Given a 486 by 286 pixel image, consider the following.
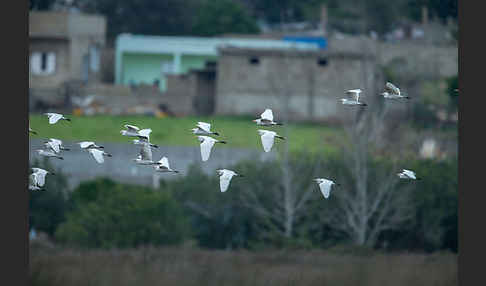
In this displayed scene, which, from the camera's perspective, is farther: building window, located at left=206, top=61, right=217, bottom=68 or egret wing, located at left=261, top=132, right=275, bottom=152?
building window, located at left=206, top=61, right=217, bottom=68

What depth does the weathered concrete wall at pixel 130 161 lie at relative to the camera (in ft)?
123

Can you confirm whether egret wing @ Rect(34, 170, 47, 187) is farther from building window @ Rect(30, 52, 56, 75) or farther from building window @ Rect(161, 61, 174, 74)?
building window @ Rect(161, 61, 174, 74)

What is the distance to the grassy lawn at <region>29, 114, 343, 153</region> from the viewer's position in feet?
129

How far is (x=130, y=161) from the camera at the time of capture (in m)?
38.2

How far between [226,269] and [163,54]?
104 ft

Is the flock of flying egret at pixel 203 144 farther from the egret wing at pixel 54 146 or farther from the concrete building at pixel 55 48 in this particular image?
the concrete building at pixel 55 48

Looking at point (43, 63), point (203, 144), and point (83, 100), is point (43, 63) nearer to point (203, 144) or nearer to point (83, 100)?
point (83, 100)

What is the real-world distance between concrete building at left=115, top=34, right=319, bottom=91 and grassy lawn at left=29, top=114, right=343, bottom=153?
8.12m

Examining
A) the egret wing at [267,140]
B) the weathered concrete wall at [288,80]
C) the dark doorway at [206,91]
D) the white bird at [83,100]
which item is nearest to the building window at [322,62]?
the weathered concrete wall at [288,80]

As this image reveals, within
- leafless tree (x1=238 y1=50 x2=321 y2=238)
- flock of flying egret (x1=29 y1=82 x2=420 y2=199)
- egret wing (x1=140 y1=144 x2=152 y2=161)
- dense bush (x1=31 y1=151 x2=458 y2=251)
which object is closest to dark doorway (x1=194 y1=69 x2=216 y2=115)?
leafless tree (x1=238 y1=50 x2=321 y2=238)

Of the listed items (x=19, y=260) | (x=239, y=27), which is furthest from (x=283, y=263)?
(x=239, y=27)

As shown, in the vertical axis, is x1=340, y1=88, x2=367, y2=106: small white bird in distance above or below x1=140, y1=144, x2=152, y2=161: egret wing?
above

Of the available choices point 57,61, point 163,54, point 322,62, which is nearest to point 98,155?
point 322,62

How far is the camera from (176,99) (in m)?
48.2
